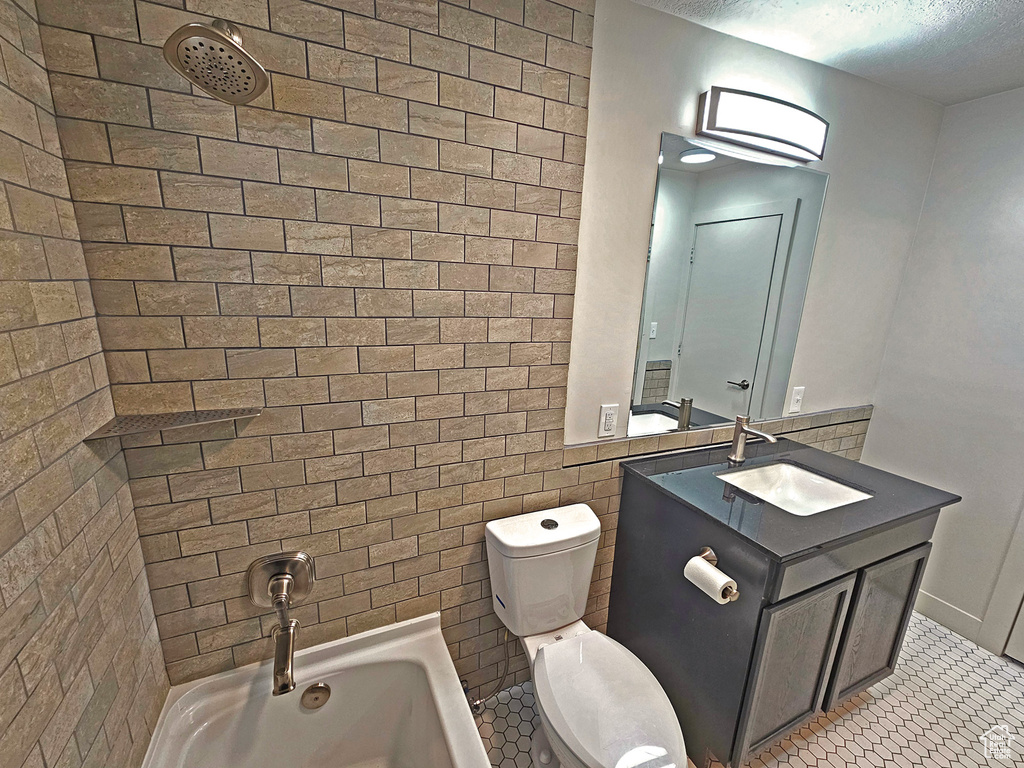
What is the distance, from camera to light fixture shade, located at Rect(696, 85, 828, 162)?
4.70 ft

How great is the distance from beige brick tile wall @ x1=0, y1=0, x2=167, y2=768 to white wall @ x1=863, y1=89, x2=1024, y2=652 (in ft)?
9.85

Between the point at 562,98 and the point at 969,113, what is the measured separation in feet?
6.59

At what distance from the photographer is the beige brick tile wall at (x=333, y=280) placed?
36.3 inches

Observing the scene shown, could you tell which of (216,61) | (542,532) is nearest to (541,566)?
(542,532)

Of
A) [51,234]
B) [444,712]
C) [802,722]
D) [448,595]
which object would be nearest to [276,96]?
[51,234]

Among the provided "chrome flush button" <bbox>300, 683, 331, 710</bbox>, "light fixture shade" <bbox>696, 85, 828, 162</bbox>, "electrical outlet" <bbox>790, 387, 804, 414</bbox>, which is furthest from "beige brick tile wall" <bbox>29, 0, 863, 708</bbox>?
"electrical outlet" <bbox>790, 387, 804, 414</bbox>

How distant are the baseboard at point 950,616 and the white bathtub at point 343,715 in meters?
2.13

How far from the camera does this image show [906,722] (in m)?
1.61

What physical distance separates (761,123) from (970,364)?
4.96 ft

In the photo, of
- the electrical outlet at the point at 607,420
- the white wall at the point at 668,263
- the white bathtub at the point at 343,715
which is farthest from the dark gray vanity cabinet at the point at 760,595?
the white bathtub at the point at 343,715

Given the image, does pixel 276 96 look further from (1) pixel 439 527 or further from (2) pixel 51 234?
(1) pixel 439 527

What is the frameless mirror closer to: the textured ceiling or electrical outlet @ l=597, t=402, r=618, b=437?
electrical outlet @ l=597, t=402, r=618, b=437

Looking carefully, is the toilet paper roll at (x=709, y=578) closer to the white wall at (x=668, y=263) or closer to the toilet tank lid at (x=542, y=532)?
the toilet tank lid at (x=542, y=532)

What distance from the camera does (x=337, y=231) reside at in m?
1.09
